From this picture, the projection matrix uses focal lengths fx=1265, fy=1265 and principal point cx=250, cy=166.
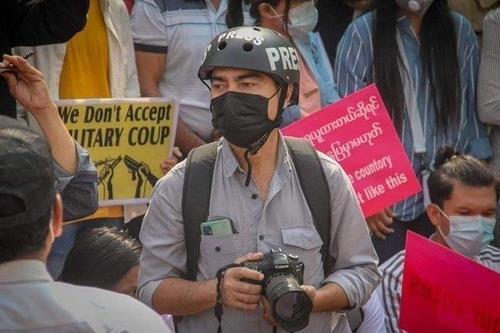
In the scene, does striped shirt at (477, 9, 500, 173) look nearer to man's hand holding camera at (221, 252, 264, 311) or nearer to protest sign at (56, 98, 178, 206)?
protest sign at (56, 98, 178, 206)

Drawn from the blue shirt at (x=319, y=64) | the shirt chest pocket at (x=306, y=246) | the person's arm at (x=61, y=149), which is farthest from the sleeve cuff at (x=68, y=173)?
the blue shirt at (x=319, y=64)

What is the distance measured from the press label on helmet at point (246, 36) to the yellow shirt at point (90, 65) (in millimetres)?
1815

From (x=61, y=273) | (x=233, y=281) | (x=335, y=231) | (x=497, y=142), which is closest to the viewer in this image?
(x=233, y=281)

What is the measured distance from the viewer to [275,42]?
456 centimetres

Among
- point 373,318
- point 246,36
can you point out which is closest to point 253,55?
point 246,36

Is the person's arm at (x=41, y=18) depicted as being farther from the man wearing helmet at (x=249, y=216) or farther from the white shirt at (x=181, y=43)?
the man wearing helmet at (x=249, y=216)

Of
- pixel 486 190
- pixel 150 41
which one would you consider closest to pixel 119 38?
pixel 150 41

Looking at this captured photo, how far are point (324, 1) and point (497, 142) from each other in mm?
1306

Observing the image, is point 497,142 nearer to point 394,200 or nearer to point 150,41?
point 394,200

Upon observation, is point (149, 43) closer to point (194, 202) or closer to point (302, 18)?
point (302, 18)

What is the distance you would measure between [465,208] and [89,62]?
6.51 feet

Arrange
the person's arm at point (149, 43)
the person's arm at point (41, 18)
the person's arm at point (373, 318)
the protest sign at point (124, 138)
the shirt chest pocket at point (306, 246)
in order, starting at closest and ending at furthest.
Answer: the shirt chest pocket at point (306, 246) → the person's arm at point (373, 318) → the person's arm at point (41, 18) → the protest sign at point (124, 138) → the person's arm at point (149, 43)

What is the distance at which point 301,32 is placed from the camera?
22.3 feet

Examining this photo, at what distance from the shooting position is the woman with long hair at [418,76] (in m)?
6.77
